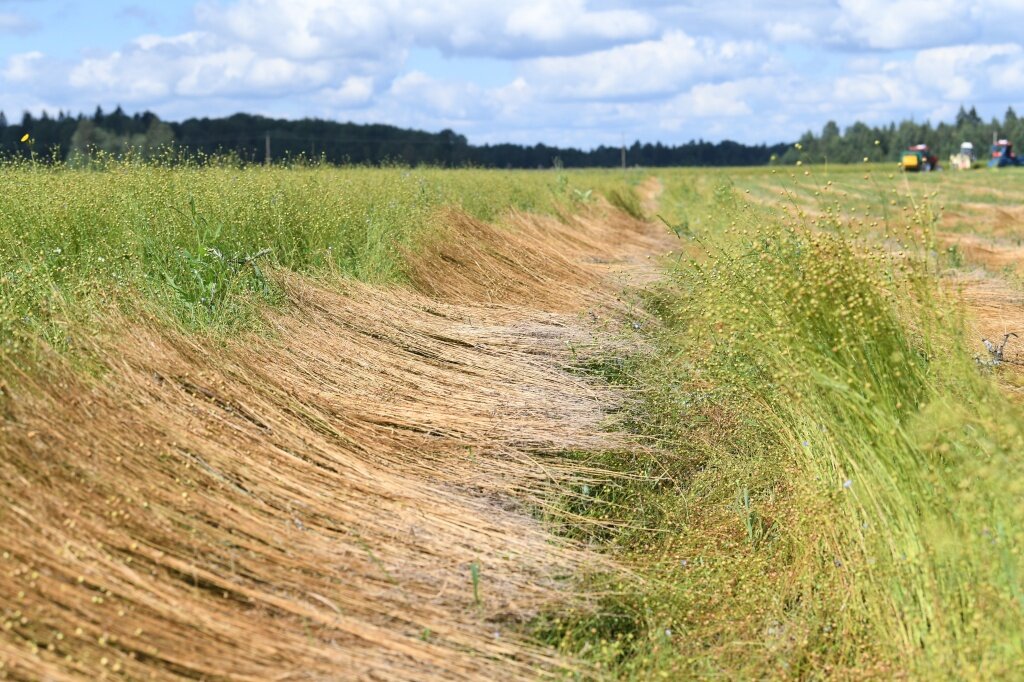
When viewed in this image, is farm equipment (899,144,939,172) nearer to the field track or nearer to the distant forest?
the distant forest

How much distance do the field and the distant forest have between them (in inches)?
39.6

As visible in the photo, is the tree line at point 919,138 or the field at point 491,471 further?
the tree line at point 919,138

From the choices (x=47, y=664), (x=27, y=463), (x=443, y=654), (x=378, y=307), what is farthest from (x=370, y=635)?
(x=378, y=307)

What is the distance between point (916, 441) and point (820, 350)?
735 millimetres

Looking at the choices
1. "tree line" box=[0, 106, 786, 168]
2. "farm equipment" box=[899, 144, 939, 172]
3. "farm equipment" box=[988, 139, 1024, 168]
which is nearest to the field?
"tree line" box=[0, 106, 786, 168]

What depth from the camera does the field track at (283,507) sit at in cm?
310

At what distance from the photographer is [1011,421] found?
3330 millimetres

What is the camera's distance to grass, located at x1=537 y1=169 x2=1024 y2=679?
11.2ft

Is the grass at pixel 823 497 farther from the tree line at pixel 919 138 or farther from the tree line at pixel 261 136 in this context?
the tree line at pixel 919 138

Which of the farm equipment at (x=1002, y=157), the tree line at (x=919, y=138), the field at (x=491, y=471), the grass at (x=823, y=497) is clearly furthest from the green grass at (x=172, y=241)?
the tree line at (x=919, y=138)

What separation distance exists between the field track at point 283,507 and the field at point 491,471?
1 centimetres

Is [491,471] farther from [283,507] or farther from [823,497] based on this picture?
[823,497]

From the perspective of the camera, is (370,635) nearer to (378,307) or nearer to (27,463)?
(27,463)

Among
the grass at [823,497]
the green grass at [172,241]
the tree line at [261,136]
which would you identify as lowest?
the grass at [823,497]
